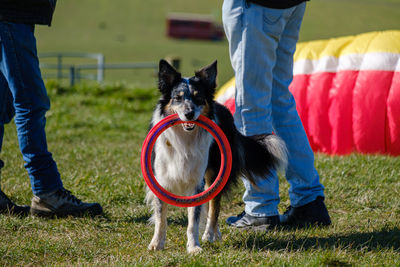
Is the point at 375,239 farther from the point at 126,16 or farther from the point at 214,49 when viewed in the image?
the point at 126,16

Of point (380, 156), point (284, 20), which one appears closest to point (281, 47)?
point (284, 20)

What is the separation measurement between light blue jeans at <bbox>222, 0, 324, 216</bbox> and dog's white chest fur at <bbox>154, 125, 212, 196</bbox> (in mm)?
435

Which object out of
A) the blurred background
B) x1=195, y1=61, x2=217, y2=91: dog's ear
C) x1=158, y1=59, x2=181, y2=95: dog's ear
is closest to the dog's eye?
x1=158, y1=59, x2=181, y2=95: dog's ear

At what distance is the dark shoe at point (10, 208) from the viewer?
388cm

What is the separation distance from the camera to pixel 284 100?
361 centimetres

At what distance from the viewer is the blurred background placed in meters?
36.3

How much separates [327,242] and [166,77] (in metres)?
1.65

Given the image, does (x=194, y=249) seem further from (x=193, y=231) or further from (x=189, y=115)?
(x=189, y=115)

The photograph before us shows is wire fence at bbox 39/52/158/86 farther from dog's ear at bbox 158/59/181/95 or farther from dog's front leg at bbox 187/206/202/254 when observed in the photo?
dog's front leg at bbox 187/206/202/254


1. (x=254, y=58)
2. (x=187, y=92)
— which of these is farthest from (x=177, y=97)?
(x=254, y=58)

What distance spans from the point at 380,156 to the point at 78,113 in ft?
20.0

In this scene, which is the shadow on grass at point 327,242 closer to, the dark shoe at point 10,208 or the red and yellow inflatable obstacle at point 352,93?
the dark shoe at point 10,208

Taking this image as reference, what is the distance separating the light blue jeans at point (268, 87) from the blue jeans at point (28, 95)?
1.58m

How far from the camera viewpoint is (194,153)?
3213mm
